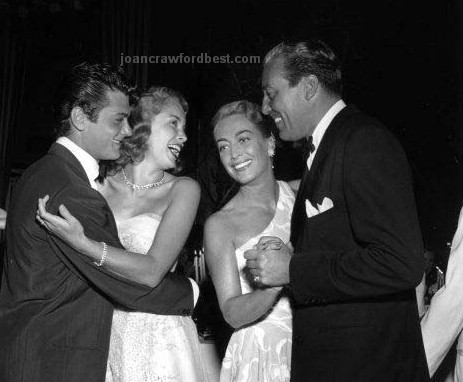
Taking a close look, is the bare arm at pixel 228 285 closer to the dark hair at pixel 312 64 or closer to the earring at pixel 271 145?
the earring at pixel 271 145

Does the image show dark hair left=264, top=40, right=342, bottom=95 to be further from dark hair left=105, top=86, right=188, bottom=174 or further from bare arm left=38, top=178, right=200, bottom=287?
dark hair left=105, top=86, right=188, bottom=174

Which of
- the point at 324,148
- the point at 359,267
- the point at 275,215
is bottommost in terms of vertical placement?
the point at 359,267

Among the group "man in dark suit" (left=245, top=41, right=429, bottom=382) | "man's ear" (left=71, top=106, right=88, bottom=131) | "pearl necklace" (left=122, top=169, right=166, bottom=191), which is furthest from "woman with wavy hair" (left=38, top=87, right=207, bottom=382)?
"man in dark suit" (left=245, top=41, right=429, bottom=382)

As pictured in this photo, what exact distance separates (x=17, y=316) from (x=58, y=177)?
50cm

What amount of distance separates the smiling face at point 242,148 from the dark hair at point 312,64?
32.3 inches

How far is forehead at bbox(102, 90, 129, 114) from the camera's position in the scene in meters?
2.62

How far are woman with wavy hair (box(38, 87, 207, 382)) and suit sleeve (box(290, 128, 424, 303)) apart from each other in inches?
35.7

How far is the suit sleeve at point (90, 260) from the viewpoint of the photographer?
2189 mm

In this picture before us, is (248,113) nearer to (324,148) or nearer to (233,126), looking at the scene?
(233,126)

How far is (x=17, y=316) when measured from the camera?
2.14 metres

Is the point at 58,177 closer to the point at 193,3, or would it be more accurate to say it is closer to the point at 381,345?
the point at 381,345

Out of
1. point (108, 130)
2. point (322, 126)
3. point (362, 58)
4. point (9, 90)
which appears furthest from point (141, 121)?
point (362, 58)

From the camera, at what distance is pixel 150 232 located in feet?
9.38

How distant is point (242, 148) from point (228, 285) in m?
0.69
